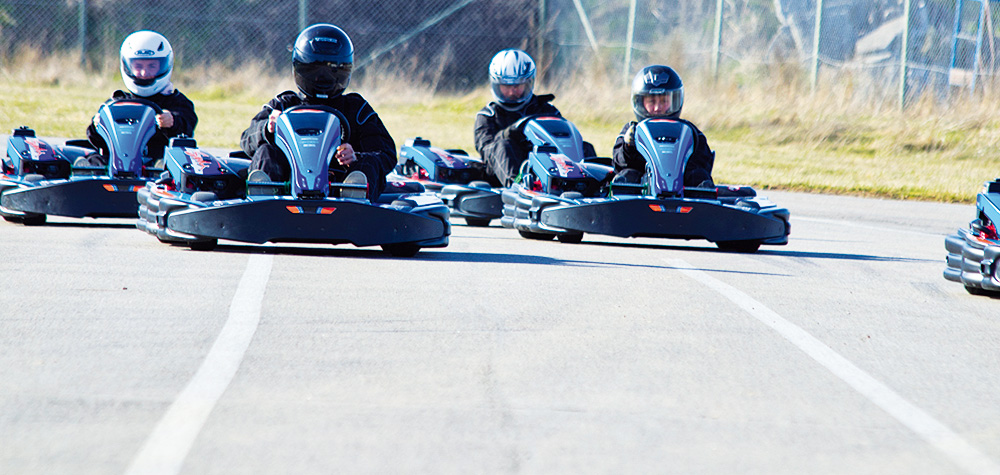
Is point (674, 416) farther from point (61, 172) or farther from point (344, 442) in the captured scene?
point (61, 172)

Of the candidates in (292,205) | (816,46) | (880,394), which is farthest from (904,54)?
(880,394)

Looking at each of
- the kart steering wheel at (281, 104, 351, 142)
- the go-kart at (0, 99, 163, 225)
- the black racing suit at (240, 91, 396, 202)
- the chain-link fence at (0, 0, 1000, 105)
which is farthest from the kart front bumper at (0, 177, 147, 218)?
the chain-link fence at (0, 0, 1000, 105)

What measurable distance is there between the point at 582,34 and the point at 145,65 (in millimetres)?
17447

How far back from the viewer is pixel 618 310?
6.96 m

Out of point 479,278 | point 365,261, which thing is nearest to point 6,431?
point 479,278

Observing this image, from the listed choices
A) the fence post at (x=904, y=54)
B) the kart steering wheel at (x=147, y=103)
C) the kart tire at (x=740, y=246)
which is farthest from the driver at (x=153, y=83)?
the fence post at (x=904, y=54)

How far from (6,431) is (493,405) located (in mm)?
1566

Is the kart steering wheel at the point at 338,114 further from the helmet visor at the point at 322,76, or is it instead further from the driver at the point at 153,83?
the driver at the point at 153,83

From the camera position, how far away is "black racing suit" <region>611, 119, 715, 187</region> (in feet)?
36.7

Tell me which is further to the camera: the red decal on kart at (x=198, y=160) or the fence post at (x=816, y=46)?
the fence post at (x=816, y=46)

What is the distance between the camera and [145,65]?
1243 cm

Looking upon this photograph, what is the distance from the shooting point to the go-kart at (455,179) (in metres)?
13.4

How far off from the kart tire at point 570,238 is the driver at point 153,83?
344cm

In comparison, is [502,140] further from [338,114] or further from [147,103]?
[338,114]
